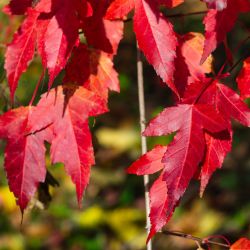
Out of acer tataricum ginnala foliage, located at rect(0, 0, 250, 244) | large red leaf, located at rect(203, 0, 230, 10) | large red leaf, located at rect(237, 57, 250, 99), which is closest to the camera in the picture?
large red leaf, located at rect(203, 0, 230, 10)

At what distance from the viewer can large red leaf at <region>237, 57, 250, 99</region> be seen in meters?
1.06

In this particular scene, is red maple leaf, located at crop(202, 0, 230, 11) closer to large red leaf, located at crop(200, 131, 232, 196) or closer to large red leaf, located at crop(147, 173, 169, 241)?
large red leaf, located at crop(200, 131, 232, 196)

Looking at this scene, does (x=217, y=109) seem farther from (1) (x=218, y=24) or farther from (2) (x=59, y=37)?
(2) (x=59, y=37)

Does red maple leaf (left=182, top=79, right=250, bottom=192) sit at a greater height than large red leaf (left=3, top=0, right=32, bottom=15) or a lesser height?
lesser

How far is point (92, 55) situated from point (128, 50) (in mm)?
3256

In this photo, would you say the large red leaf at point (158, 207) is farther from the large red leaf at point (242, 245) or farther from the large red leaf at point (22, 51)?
the large red leaf at point (22, 51)

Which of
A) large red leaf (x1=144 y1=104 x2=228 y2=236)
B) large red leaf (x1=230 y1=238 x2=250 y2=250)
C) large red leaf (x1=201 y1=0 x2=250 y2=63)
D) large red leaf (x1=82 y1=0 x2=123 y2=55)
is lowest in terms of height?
large red leaf (x1=230 y1=238 x2=250 y2=250)

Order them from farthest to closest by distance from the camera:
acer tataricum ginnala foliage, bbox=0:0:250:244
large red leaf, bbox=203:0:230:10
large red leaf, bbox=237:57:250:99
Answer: large red leaf, bbox=237:57:250:99, acer tataricum ginnala foliage, bbox=0:0:250:244, large red leaf, bbox=203:0:230:10

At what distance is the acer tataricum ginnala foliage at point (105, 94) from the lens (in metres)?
0.96

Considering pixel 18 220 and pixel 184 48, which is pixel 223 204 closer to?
pixel 18 220

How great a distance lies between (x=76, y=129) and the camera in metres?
1.06

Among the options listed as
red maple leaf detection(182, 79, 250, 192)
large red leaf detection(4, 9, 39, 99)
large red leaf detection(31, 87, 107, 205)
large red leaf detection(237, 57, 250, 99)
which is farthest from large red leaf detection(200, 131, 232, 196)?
large red leaf detection(4, 9, 39, 99)

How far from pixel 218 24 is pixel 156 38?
0.11 meters

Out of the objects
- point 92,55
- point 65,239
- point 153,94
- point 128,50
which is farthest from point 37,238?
point 92,55
